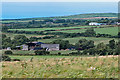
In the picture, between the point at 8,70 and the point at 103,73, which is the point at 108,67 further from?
the point at 8,70

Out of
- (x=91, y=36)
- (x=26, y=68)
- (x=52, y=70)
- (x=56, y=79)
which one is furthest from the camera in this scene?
(x=91, y=36)

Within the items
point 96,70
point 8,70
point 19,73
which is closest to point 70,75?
point 96,70

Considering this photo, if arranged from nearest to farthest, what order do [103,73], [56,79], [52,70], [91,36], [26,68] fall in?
[56,79], [103,73], [52,70], [26,68], [91,36]

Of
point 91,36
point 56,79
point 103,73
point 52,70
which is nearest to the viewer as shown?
point 56,79

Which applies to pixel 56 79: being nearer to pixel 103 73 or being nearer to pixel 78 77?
pixel 78 77

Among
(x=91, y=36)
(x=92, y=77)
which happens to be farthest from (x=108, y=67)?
(x=91, y=36)

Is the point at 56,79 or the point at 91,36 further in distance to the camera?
the point at 91,36

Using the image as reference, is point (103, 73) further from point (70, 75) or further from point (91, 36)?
point (91, 36)

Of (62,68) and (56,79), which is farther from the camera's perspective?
(62,68)
